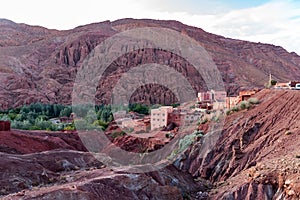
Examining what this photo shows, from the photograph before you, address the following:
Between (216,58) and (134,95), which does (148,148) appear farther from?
(216,58)

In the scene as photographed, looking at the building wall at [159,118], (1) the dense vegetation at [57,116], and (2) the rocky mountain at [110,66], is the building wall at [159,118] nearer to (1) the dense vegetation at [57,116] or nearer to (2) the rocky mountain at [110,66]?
(1) the dense vegetation at [57,116]

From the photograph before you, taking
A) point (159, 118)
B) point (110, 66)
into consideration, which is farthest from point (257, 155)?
point (110, 66)

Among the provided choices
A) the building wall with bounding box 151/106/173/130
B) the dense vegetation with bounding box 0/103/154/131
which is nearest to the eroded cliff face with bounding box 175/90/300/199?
the building wall with bounding box 151/106/173/130

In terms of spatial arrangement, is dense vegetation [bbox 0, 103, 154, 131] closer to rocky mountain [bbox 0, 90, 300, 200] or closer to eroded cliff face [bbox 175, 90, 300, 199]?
rocky mountain [bbox 0, 90, 300, 200]

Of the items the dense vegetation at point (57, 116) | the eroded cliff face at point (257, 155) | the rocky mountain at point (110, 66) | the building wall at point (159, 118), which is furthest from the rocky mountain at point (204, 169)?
the rocky mountain at point (110, 66)

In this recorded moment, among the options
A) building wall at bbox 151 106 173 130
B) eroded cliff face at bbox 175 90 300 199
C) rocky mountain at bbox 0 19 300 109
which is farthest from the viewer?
rocky mountain at bbox 0 19 300 109
